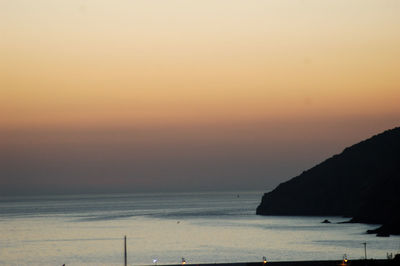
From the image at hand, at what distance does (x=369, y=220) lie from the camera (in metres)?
196

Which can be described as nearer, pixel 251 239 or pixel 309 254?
pixel 309 254

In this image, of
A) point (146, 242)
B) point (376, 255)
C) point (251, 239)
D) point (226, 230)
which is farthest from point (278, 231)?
point (376, 255)

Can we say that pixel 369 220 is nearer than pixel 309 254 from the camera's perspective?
No

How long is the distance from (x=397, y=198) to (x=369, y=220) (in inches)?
542

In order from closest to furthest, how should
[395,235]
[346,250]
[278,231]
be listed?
1. [346,250]
2. [395,235]
3. [278,231]

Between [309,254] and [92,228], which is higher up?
[92,228]

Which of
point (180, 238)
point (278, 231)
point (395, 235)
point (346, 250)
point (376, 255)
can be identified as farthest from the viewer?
point (278, 231)

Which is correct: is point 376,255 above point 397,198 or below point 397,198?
below

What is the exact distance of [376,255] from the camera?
116 meters

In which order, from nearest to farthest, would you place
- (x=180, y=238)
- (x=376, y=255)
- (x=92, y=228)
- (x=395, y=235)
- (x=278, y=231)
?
(x=376, y=255) → (x=395, y=235) → (x=180, y=238) → (x=278, y=231) → (x=92, y=228)

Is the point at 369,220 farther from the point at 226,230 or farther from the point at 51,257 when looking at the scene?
the point at 51,257

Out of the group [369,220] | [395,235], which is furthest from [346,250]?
[369,220]

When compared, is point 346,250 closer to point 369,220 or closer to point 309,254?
point 309,254

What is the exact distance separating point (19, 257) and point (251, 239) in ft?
145
